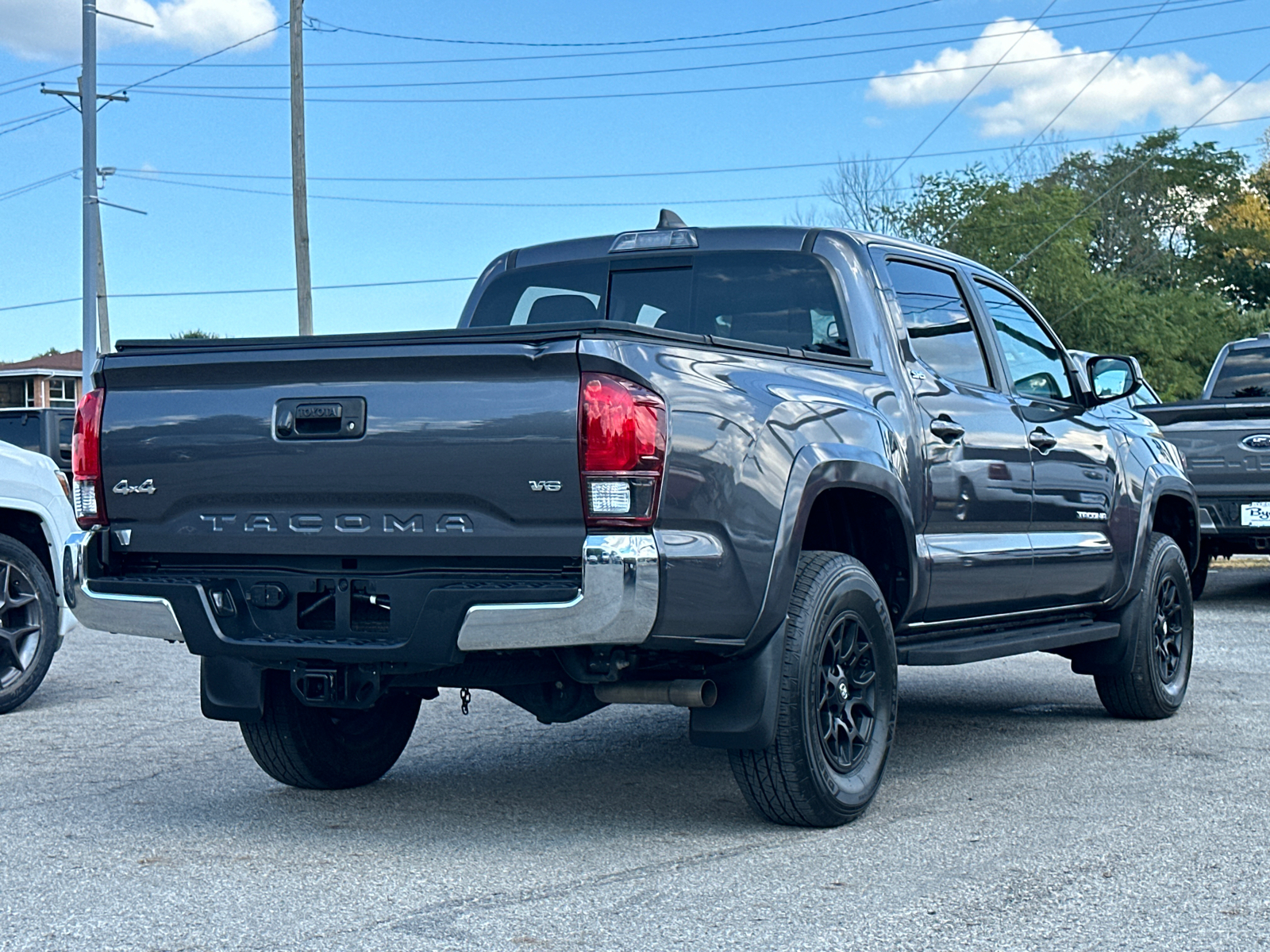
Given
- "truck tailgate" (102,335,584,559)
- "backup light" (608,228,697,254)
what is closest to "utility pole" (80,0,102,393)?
"backup light" (608,228,697,254)

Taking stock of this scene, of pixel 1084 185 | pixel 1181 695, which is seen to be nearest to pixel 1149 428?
pixel 1181 695

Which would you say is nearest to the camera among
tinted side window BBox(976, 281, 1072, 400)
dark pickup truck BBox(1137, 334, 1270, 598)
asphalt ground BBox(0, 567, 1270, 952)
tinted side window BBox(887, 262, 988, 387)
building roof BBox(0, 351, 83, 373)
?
asphalt ground BBox(0, 567, 1270, 952)

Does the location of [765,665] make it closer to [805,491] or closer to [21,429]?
[805,491]

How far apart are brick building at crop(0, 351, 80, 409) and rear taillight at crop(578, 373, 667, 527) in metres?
82.8

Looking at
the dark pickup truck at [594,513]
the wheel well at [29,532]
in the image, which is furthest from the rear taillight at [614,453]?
the wheel well at [29,532]

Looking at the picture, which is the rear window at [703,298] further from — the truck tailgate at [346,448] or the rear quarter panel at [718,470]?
the truck tailgate at [346,448]

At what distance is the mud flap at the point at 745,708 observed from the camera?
4879 mm

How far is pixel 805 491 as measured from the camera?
5.05 meters

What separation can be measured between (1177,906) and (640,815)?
1.87m

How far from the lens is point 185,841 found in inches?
203

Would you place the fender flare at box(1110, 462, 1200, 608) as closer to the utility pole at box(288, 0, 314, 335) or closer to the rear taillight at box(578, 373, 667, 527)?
the rear taillight at box(578, 373, 667, 527)

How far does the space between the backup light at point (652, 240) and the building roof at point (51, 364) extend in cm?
7937

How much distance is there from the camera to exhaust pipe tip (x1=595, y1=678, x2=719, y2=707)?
4.81 meters

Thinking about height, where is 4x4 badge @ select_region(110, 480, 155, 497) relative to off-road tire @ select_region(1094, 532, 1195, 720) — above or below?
above
